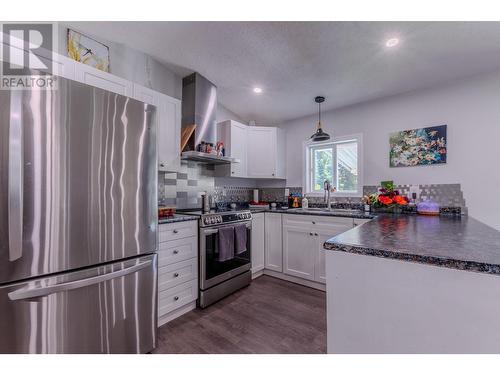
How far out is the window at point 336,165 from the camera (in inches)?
120

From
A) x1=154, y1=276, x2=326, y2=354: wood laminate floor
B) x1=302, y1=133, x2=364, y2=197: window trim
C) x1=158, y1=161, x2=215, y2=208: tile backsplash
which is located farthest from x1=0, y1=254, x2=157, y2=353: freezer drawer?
x1=302, y1=133, x2=364, y2=197: window trim

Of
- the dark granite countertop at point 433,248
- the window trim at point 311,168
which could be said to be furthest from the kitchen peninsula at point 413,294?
the window trim at point 311,168

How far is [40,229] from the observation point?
1068 mm

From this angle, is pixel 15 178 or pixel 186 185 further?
pixel 186 185

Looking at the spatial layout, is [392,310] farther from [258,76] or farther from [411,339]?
[258,76]

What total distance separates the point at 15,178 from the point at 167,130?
54.0 inches

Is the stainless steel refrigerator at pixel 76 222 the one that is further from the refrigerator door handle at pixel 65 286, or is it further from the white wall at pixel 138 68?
the white wall at pixel 138 68

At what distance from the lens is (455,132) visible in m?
2.35

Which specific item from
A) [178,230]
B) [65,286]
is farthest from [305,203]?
[65,286]

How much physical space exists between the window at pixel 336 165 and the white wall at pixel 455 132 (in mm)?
142

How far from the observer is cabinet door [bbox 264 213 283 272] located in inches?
114

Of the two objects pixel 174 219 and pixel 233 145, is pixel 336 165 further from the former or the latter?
pixel 174 219

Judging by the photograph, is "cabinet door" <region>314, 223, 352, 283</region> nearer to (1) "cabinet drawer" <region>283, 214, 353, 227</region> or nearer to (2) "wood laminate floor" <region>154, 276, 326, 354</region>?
(1) "cabinet drawer" <region>283, 214, 353, 227</region>

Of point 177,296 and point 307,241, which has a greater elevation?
point 307,241
